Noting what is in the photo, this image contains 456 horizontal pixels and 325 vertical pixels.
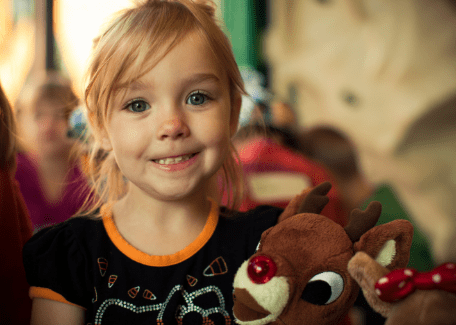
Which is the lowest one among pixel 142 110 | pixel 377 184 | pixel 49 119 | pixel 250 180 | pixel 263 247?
pixel 377 184

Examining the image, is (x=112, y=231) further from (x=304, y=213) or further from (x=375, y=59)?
(x=375, y=59)

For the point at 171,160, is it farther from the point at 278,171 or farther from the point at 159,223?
the point at 278,171

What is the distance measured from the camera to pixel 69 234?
0.61 m

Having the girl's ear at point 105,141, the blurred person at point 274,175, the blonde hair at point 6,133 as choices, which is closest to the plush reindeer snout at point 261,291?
the girl's ear at point 105,141

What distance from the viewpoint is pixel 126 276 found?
59 centimetres

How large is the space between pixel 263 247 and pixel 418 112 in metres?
1.48

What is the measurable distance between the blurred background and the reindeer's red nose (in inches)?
31.9

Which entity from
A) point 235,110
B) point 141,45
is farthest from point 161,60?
point 235,110

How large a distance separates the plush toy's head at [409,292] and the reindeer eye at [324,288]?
4 cm

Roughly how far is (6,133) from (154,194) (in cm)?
28

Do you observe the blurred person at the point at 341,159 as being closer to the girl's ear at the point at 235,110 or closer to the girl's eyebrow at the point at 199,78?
the girl's ear at the point at 235,110

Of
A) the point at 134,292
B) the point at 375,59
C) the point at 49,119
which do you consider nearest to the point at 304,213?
the point at 134,292

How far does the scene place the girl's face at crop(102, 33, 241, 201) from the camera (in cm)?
53

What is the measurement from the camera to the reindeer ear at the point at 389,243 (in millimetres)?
433
